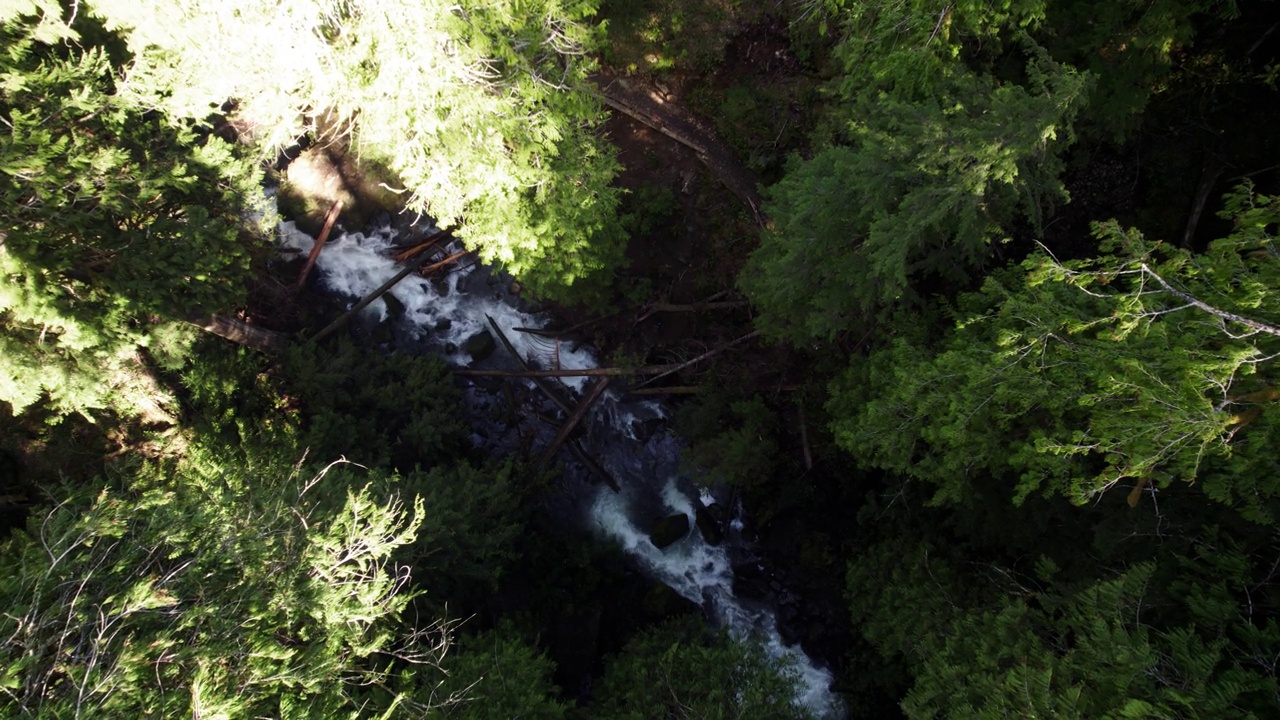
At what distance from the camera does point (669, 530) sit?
15.1 m

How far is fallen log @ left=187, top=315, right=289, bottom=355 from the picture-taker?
535 inches

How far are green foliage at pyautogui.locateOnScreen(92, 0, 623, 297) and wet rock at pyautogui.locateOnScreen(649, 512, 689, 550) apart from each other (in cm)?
705

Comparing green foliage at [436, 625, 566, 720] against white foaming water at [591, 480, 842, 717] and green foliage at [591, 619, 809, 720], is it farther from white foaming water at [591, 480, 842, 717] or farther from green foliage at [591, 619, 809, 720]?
white foaming water at [591, 480, 842, 717]

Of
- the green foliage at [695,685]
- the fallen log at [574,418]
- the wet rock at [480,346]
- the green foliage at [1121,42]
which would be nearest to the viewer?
the green foliage at [1121,42]

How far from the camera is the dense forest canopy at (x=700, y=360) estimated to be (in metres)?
7.10

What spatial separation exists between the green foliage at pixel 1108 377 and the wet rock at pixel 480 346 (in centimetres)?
979

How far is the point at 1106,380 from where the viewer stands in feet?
22.3

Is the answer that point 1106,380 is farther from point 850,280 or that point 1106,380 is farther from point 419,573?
point 419,573

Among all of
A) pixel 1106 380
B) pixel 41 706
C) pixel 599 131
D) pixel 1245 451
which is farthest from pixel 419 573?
pixel 1245 451

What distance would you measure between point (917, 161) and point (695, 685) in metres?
9.14

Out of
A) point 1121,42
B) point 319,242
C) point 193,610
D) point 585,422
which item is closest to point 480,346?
point 585,422

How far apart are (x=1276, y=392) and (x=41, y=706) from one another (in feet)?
41.6

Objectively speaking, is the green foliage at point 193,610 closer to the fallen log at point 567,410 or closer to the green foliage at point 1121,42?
the fallen log at point 567,410

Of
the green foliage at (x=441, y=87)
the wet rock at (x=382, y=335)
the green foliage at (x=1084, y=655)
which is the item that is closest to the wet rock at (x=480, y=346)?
the wet rock at (x=382, y=335)
